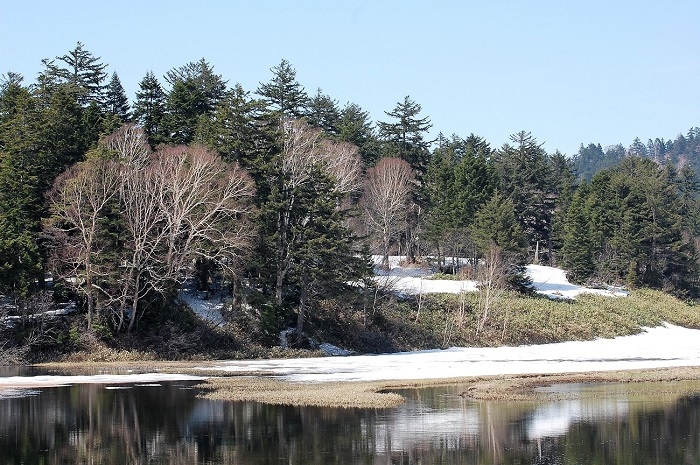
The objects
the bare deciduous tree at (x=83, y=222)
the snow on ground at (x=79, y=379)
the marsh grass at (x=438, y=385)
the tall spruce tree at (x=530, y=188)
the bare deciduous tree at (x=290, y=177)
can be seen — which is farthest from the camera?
the tall spruce tree at (x=530, y=188)

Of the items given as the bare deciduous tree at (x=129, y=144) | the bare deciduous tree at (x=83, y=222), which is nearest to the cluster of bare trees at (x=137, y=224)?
the bare deciduous tree at (x=83, y=222)

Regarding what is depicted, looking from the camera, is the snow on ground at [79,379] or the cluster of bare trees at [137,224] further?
the cluster of bare trees at [137,224]

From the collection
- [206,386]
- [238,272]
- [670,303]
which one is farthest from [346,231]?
[670,303]

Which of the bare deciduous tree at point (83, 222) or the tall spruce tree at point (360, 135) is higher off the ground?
the tall spruce tree at point (360, 135)

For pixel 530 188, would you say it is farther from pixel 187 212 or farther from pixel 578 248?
pixel 187 212

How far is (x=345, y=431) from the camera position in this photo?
25703 millimetres

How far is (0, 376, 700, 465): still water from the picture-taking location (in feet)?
71.8

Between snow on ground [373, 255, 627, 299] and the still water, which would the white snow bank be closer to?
the still water

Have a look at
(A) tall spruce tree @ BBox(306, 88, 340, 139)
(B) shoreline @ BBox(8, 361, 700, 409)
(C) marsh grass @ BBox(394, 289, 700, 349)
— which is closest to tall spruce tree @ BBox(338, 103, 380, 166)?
(A) tall spruce tree @ BBox(306, 88, 340, 139)

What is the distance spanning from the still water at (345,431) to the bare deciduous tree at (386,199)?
45970 mm

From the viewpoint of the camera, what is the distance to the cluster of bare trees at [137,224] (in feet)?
162

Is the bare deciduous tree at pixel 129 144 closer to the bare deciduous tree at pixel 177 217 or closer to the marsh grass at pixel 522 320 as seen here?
the bare deciduous tree at pixel 177 217

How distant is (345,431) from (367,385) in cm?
1160

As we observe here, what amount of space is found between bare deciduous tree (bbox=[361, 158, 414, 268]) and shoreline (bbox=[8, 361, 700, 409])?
1383 inches
